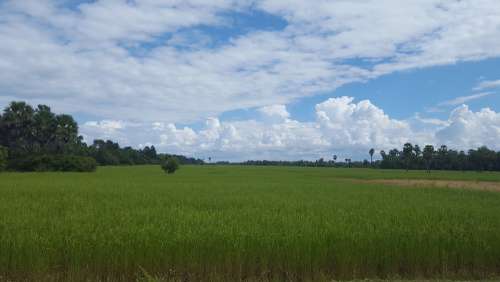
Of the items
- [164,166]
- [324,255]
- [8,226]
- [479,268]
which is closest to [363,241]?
[324,255]

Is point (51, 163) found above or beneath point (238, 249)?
above

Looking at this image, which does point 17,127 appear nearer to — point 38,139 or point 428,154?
point 38,139

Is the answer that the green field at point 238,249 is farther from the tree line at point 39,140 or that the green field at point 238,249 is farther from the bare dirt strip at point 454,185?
the tree line at point 39,140

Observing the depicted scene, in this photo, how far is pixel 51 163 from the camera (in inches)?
2579

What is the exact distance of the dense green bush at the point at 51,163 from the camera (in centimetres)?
6494

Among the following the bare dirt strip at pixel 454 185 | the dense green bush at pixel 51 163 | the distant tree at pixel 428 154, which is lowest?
the bare dirt strip at pixel 454 185

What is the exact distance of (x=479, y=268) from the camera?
29.6ft

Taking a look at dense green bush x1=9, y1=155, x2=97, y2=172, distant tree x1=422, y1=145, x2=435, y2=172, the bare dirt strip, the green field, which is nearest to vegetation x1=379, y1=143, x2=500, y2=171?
distant tree x1=422, y1=145, x2=435, y2=172

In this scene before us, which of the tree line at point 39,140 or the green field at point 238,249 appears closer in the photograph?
the green field at point 238,249

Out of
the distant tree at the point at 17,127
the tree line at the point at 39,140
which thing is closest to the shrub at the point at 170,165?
the tree line at the point at 39,140

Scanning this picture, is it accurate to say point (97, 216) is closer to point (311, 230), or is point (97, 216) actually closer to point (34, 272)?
point (34, 272)

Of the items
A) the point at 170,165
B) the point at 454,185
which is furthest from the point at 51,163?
the point at 454,185

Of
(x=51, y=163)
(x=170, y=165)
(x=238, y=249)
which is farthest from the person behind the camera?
(x=51, y=163)

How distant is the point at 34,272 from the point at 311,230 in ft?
20.2
